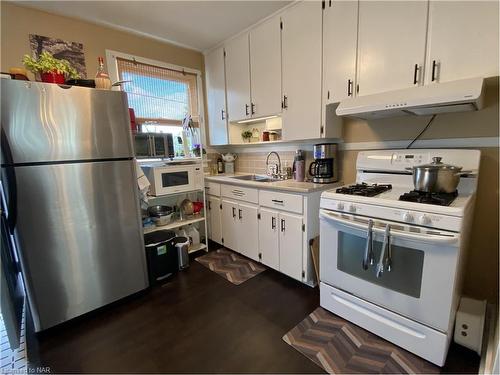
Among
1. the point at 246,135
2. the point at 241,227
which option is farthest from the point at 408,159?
the point at 246,135

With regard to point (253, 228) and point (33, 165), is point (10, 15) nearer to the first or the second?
point (33, 165)

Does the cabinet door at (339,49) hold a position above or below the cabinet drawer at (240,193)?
above

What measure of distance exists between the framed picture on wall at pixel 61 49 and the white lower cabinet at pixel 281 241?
7.53ft

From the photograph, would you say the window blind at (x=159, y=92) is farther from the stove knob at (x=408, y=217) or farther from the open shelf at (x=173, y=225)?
the stove knob at (x=408, y=217)

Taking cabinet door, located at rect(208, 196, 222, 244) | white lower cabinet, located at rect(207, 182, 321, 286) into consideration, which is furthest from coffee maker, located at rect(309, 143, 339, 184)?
cabinet door, located at rect(208, 196, 222, 244)

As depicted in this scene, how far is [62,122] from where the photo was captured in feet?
5.36

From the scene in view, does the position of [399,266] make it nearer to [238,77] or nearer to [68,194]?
[68,194]

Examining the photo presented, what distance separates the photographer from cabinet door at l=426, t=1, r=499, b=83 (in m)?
1.36

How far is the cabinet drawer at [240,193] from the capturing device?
8.03ft

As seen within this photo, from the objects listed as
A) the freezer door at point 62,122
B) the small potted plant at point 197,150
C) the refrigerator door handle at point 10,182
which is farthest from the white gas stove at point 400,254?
the refrigerator door handle at point 10,182

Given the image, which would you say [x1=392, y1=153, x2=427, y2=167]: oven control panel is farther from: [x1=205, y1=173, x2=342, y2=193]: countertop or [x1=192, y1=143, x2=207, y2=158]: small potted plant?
[x1=192, y1=143, x2=207, y2=158]: small potted plant

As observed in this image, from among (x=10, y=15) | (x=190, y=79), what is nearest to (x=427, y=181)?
(x=190, y=79)

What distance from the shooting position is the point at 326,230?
1744mm

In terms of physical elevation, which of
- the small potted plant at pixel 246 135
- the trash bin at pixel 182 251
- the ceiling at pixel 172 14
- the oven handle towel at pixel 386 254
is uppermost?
the ceiling at pixel 172 14
